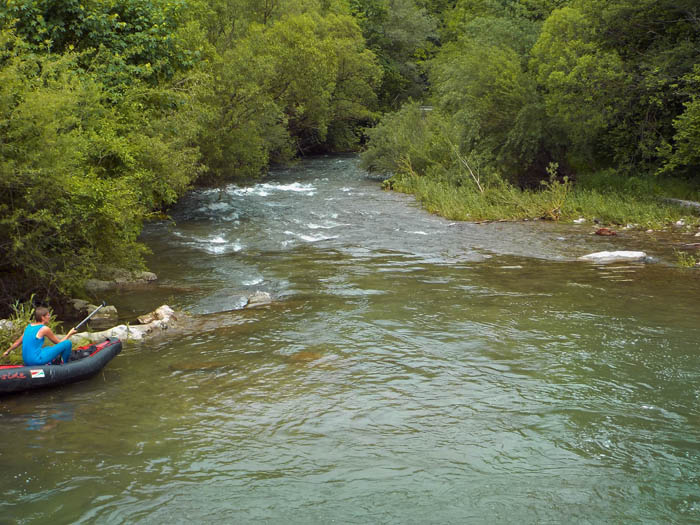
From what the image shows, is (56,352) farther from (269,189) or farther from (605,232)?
(269,189)

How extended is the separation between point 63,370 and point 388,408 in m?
4.22

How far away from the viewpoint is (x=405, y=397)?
8531 mm

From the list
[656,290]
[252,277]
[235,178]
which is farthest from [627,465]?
[235,178]

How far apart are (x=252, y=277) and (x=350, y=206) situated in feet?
35.1

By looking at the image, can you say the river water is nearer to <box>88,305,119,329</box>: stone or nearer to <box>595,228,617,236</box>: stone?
<box>88,305,119,329</box>: stone

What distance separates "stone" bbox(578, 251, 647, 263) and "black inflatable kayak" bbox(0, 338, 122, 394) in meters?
11.1

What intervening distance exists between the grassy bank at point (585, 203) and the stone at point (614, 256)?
4.12m

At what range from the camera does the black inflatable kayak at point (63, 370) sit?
8586 mm

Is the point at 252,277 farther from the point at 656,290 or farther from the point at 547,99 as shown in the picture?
the point at 547,99

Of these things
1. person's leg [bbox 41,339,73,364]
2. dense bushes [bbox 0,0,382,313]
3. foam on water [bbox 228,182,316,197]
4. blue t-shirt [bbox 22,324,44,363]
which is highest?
dense bushes [bbox 0,0,382,313]

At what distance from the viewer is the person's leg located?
891cm

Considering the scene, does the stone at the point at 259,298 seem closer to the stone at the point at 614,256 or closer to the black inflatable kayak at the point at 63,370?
the black inflatable kayak at the point at 63,370

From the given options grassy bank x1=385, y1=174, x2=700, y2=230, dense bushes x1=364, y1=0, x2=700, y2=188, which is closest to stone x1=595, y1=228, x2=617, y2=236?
grassy bank x1=385, y1=174, x2=700, y2=230

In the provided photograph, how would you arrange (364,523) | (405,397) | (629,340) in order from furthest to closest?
1. (629,340)
2. (405,397)
3. (364,523)
